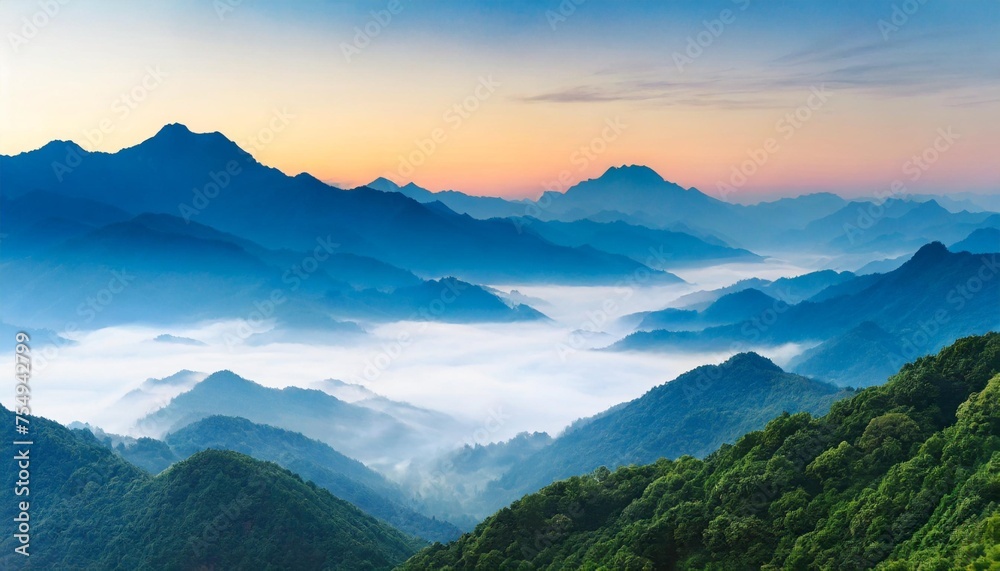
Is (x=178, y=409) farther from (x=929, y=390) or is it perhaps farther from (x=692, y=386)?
(x=929, y=390)

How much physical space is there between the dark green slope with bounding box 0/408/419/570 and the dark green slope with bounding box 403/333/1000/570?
2292 centimetres

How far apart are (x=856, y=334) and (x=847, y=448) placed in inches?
7027

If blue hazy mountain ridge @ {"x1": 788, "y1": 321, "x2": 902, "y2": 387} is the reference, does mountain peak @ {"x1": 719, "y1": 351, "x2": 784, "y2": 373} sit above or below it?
below

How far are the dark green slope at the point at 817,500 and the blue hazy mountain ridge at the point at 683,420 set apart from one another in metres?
74.5

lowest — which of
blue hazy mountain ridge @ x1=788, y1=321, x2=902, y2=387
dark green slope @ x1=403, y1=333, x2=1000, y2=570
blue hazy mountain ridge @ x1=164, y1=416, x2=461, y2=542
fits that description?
dark green slope @ x1=403, y1=333, x2=1000, y2=570

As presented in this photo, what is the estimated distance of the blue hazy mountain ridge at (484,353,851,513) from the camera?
122438 millimetres

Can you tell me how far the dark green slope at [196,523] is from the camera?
6650 cm

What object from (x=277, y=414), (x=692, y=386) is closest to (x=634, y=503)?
(x=692, y=386)

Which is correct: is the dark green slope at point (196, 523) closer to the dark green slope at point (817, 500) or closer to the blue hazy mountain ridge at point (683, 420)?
the dark green slope at point (817, 500)

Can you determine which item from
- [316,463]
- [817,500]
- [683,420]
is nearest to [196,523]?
[817,500]

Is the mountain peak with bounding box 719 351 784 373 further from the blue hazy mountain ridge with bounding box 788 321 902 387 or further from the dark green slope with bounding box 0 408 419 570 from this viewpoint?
the dark green slope with bounding box 0 408 419 570

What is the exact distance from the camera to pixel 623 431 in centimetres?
14275

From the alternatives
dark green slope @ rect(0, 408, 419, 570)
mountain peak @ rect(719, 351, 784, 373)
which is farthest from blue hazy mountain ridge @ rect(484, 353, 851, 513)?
dark green slope @ rect(0, 408, 419, 570)

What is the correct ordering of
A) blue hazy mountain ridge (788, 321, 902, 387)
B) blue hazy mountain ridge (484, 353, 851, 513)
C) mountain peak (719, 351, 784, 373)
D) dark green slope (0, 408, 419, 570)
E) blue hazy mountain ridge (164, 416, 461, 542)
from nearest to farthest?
1. dark green slope (0, 408, 419, 570)
2. blue hazy mountain ridge (164, 416, 461, 542)
3. blue hazy mountain ridge (484, 353, 851, 513)
4. mountain peak (719, 351, 784, 373)
5. blue hazy mountain ridge (788, 321, 902, 387)
